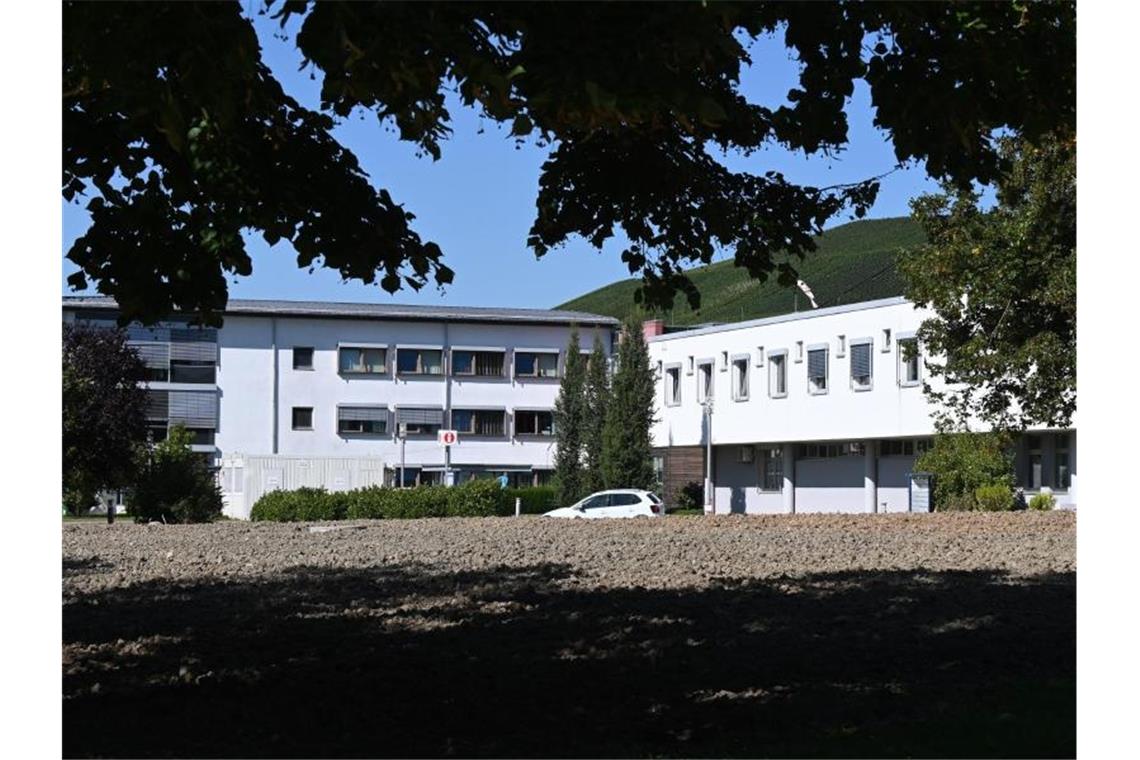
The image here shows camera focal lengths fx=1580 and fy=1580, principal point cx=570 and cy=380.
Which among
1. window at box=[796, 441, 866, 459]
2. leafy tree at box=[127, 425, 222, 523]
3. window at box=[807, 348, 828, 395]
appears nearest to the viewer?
leafy tree at box=[127, 425, 222, 523]

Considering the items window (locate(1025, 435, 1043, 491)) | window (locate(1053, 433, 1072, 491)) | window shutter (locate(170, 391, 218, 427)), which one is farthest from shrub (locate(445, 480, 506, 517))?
window shutter (locate(170, 391, 218, 427))

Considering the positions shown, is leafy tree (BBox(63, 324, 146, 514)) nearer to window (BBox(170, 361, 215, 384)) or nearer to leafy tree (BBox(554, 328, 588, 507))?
leafy tree (BBox(554, 328, 588, 507))

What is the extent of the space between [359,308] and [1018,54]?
203ft

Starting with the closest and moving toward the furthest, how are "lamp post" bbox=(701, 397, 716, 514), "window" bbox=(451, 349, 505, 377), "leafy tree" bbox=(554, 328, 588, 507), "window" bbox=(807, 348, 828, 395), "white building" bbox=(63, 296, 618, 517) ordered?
"window" bbox=(807, 348, 828, 395), "lamp post" bbox=(701, 397, 716, 514), "leafy tree" bbox=(554, 328, 588, 507), "white building" bbox=(63, 296, 618, 517), "window" bbox=(451, 349, 505, 377)

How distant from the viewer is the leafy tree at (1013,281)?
85.3ft

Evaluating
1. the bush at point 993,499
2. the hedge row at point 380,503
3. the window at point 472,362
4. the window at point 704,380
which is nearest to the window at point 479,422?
the window at point 472,362

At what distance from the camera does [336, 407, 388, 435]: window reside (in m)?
68.2

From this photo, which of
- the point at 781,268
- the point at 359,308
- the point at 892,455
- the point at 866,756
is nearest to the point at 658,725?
the point at 866,756

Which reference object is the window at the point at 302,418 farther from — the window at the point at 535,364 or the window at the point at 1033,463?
the window at the point at 1033,463

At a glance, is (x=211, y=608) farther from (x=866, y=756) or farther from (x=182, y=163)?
(x=866, y=756)

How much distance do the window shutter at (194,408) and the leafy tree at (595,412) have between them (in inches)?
746

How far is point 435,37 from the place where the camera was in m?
6.30

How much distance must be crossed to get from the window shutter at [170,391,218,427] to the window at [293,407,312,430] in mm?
3859

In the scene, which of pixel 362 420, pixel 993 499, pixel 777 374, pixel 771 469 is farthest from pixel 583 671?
pixel 362 420
